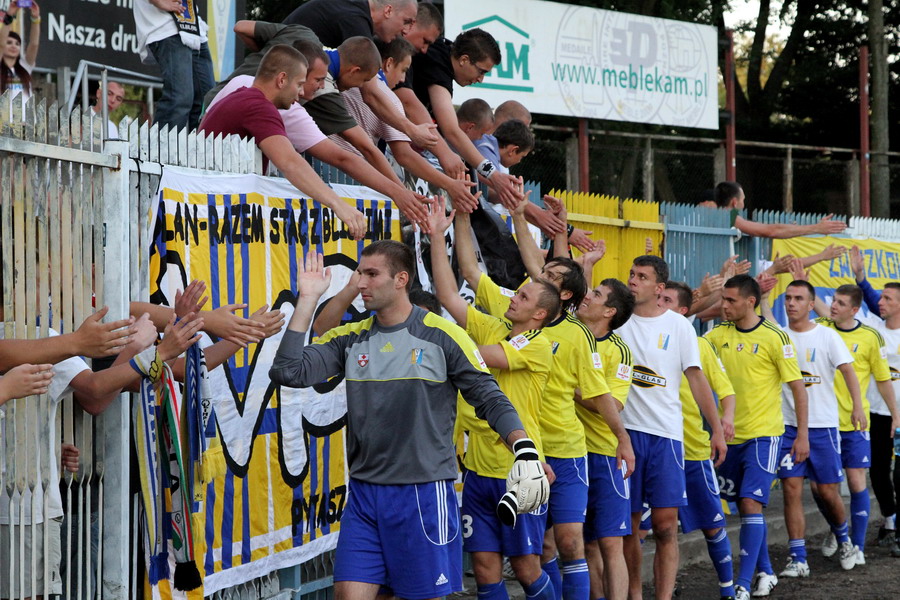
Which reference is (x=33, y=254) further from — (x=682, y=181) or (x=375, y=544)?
(x=682, y=181)

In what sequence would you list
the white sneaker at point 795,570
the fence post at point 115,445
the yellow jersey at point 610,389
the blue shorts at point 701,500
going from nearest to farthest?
the fence post at point 115,445 < the yellow jersey at point 610,389 < the blue shorts at point 701,500 < the white sneaker at point 795,570

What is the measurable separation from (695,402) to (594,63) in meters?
7.78

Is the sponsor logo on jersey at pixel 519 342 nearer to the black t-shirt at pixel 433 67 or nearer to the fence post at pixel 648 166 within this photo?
the black t-shirt at pixel 433 67

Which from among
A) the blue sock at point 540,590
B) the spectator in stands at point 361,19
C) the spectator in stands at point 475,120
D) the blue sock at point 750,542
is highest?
the spectator in stands at point 361,19

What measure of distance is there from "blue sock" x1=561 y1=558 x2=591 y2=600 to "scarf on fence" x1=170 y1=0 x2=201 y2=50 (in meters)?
4.61

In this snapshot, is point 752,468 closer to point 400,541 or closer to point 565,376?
point 565,376

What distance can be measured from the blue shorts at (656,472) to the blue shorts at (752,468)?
1.20 metres

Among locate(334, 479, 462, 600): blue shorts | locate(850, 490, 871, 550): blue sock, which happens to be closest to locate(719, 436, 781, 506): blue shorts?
locate(850, 490, 871, 550): blue sock

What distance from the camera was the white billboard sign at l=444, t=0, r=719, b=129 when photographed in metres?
14.5

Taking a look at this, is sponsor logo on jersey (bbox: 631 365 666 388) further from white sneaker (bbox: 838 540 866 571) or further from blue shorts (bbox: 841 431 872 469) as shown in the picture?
blue shorts (bbox: 841 431 872 469)

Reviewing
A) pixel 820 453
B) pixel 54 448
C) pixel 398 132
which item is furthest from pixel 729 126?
pixel 54 448

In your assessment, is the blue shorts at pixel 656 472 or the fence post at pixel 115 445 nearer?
the fence post at pixel 115 445

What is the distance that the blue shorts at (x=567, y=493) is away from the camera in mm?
7188

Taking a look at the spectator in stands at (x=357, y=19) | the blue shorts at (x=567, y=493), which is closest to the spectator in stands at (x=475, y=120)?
the spectator in stands at (x=357, y=19)
